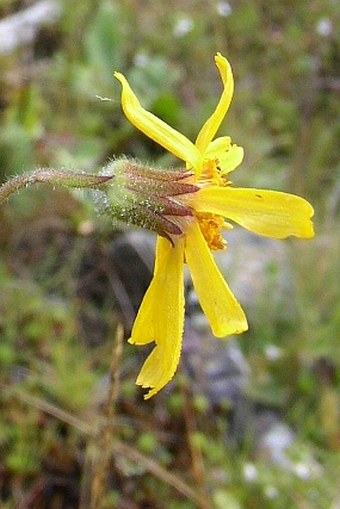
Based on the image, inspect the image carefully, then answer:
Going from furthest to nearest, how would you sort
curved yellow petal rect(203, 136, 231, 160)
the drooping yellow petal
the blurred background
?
the blurred background < curved yellow petal rect(203, 136, 231, 160) < the drooping yellow petal

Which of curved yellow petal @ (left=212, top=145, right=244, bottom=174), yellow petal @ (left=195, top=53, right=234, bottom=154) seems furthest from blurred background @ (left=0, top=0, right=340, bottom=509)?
yellow petal @ (left=195, top=53, right=234, bottom=154)

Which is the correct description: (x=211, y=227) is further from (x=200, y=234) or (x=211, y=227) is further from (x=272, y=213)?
(x=272, y=213)

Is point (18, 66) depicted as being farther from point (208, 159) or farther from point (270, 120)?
point (208, 159)

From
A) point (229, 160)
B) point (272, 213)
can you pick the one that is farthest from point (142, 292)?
point (272, 213)

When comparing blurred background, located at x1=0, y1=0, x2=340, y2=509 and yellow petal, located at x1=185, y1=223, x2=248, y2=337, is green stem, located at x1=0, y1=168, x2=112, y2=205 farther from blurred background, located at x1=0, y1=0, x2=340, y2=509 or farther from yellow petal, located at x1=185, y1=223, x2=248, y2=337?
blurred background, located at x1=0, y1=0, x2=340, y2=509

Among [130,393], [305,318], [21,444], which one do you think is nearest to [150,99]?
[305,318]

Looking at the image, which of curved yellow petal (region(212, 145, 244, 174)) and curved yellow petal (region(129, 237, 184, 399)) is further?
curved yellow petal (region(212, 145, 244, 174))
